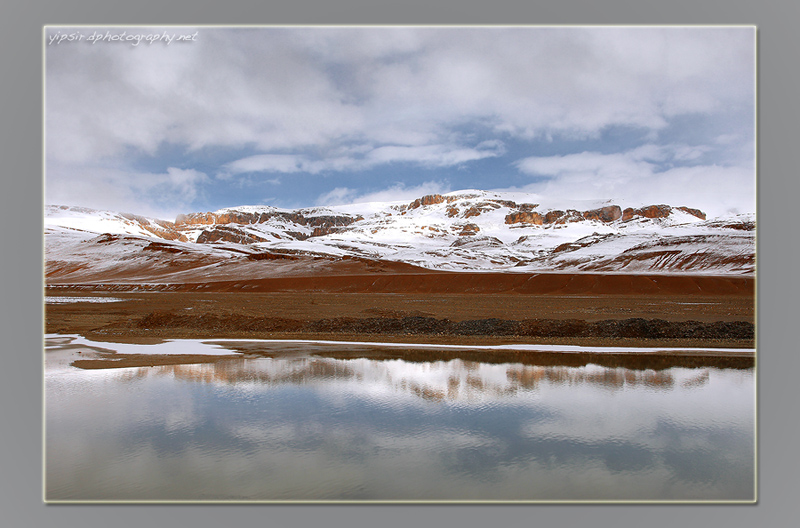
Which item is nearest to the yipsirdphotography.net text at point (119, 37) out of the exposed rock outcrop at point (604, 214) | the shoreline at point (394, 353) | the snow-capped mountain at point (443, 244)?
the shoreline at point (394, 353)

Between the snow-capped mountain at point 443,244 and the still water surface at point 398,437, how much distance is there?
27.3m

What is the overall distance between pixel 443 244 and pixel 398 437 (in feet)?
469

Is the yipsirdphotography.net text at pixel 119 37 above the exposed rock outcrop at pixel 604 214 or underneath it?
underneath

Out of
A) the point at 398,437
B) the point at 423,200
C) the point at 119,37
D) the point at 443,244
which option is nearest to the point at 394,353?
the point at 398,437

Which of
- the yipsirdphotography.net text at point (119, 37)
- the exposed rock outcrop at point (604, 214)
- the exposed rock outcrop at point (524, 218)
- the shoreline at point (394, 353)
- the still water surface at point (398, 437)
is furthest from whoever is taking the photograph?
the exposed rock outcrop at point (524, 218)

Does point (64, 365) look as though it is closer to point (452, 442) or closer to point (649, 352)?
point (452, 442)

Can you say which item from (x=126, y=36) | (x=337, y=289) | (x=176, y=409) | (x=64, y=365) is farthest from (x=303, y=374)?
(x=337, y=289)

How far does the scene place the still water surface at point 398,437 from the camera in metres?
6.42

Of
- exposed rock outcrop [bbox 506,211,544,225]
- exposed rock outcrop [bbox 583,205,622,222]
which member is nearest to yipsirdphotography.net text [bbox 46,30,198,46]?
exposed rock outcrop [bbox 583,205,622,222]

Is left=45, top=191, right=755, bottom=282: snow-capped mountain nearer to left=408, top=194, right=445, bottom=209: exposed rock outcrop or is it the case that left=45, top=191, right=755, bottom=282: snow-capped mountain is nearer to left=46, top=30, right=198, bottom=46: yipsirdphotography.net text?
left=408, top=194, right=445, bottom=209: exposed rock outcrop

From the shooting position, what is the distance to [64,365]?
1209 cm

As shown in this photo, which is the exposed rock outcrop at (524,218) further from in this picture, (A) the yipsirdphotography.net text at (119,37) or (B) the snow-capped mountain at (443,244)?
(A) the yipsirdphotography.net text at (119,37)

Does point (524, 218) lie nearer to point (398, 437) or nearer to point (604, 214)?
point (604, 214)

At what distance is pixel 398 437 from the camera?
7496 mm
